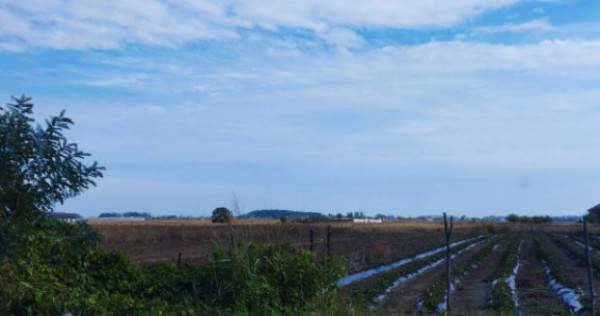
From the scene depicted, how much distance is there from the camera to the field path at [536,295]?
48.6 ft

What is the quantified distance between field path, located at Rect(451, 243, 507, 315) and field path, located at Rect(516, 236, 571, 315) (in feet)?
2.95

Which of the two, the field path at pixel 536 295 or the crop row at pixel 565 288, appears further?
the crop row at pixel 565 288

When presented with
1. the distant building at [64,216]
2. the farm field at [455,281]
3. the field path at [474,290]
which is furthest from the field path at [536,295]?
the distant building at [64,216]

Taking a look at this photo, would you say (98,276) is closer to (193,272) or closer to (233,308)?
(193,272)

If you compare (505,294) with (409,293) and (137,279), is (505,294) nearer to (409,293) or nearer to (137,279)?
(409,293)

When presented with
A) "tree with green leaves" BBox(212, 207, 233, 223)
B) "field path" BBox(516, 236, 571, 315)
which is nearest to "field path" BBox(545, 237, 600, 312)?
"field path" BBox(516, 236, 571, 315)

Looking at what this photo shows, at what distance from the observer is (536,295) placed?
17.8 meters

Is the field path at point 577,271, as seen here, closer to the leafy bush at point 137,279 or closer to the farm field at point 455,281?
the farm field at point 455,281

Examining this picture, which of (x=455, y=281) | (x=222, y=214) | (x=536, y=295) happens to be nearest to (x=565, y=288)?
(x=536, y=295)

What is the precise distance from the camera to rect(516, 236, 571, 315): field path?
48.6 ft

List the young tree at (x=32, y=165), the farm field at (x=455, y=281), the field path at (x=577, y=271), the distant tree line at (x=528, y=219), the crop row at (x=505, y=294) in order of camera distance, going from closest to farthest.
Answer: the young tree at (x=32, y=165)
the crop row at (x=505, y=294)
the farm field at (x=455, y=281)
the field path at (x=577, y=271)
the distant tree line at (x=528, y=219)

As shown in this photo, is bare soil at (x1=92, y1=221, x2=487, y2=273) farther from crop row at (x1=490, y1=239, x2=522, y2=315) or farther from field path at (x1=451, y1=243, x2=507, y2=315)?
crop row at (x1=490, y1=239, x2=522, y2=315)

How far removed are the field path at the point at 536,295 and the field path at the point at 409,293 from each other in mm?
2530

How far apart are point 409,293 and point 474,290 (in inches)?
88.9
